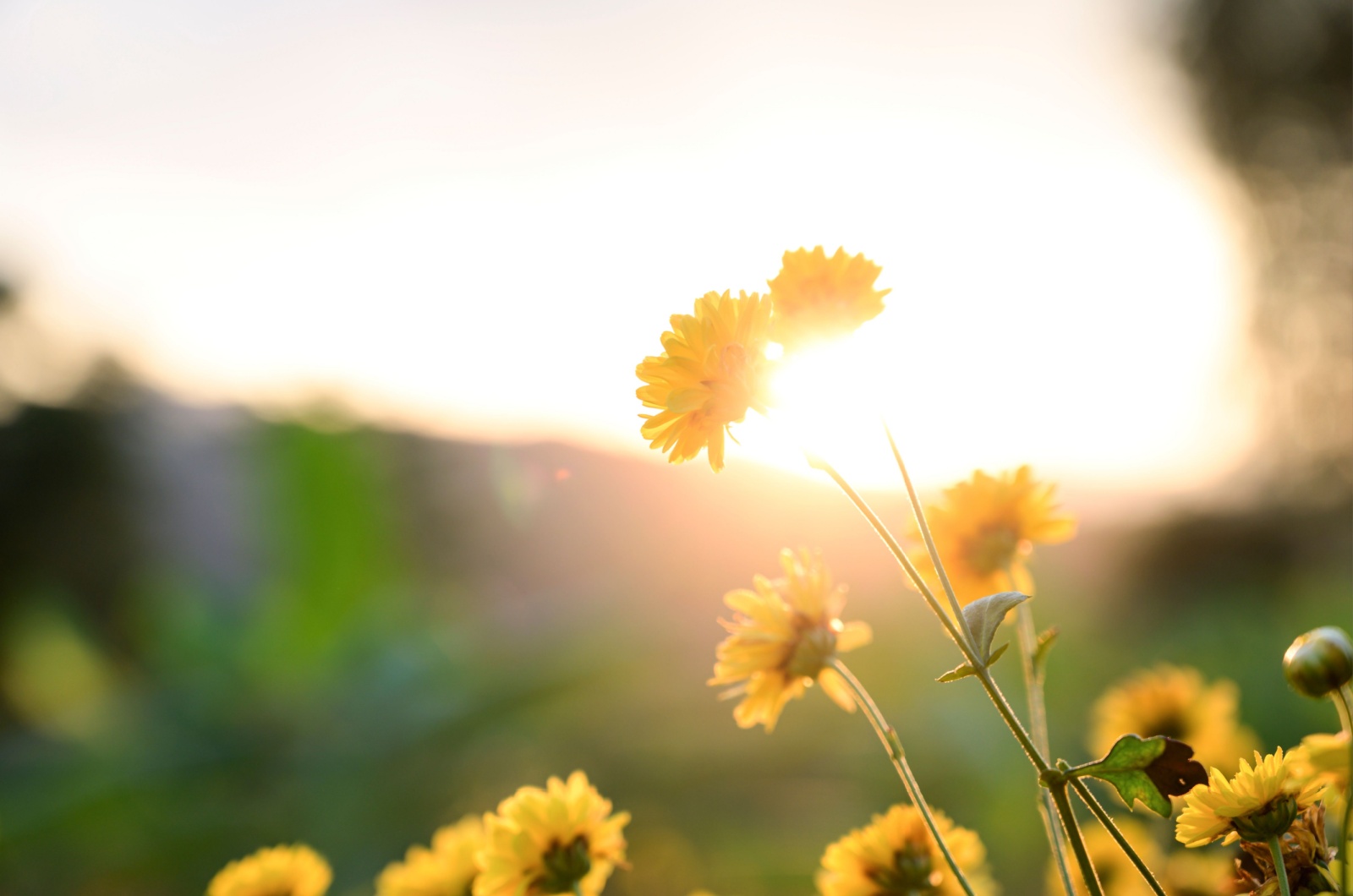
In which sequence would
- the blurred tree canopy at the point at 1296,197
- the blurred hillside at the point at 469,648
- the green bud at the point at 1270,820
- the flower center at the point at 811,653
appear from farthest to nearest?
the blurred tree canopy at the point at 1296,197, the blurred hillside at the point at 469,648, the flower center at the point at 811,653, the green bud at the point at 1270,820

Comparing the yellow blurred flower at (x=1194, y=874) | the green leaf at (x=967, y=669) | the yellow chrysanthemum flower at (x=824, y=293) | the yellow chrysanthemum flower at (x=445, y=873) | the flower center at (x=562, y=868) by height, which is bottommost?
the yellow blurred flower at (x=1194, y=874)

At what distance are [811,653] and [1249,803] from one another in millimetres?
198

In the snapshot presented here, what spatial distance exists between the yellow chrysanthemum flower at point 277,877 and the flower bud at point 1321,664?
0.65 metres

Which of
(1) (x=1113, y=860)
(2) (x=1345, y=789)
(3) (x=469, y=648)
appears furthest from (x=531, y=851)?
(3) (x=469, y=648)

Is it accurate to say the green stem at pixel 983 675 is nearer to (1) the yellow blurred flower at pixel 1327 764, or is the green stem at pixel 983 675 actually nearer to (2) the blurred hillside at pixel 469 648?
(1) the yellow blurred flower at pixel 1327 764

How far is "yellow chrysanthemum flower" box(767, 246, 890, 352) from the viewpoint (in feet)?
1.45

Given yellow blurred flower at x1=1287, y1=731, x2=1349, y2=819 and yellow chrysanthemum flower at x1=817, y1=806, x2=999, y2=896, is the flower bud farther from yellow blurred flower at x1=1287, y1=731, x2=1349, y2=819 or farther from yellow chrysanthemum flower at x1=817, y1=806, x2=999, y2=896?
yellow chrysanthemum flower at x1=817, y1=806, x2=999, y2=896

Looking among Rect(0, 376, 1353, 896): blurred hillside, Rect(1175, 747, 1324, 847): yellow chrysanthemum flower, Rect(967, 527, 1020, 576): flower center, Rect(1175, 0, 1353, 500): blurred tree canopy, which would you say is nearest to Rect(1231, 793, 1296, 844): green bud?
Rect(1175, 747, 1324, 847): yellow chrysanthemum flower

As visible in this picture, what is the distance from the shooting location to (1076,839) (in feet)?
0.98

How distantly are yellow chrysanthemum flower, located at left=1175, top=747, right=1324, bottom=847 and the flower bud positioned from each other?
8cm

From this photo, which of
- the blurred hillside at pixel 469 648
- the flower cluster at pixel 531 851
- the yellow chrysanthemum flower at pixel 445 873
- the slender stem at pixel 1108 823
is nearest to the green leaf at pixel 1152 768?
the slender stem at pixel 1108 823

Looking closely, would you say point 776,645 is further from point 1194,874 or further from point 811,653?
point 1194,874

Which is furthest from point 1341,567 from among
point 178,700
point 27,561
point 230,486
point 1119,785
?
point 27,561

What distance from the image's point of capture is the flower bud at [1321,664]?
278 millimetres
